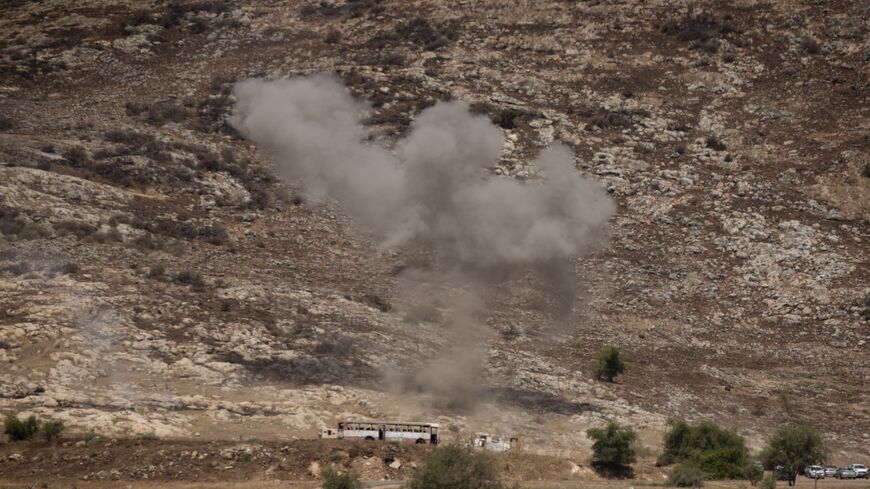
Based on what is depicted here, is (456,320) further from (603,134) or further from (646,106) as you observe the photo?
(646,106)

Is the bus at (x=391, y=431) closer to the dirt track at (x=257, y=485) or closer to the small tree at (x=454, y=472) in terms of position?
the dirt track at (x=257, y=485)

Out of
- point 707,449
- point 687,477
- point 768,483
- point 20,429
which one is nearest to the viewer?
point 20,429

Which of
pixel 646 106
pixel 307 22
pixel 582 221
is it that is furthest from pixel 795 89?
pixel 307 22

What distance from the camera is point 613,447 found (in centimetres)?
3064

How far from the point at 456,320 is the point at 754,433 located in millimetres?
12100

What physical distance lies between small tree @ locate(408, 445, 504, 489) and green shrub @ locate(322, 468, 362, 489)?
4.74 ft

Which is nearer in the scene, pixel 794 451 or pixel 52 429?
pixel 52 429

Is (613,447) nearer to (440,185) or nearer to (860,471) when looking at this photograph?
(860,471)

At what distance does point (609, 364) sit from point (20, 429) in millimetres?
20278

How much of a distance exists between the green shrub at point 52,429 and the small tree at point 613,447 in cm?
1550

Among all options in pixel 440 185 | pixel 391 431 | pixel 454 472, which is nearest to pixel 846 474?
pixel 391 431

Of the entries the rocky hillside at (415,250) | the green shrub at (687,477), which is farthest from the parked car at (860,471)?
the green shrub at (687,477)

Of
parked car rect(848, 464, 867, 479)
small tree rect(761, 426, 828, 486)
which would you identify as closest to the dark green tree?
small tree rect(761, 426, 828, 486)

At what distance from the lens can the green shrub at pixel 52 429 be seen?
27234 mm
